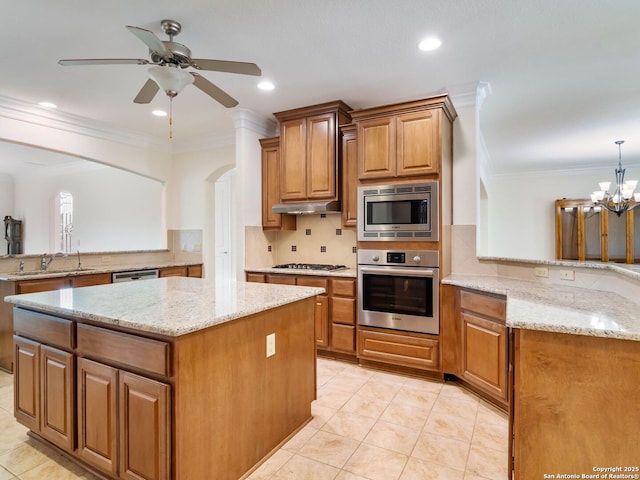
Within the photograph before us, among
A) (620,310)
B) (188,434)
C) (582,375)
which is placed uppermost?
(620,310)

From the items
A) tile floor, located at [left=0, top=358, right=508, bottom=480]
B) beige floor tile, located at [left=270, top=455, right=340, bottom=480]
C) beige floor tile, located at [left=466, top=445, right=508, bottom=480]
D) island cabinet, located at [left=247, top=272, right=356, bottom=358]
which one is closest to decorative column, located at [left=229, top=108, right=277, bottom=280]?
island cabinet, located at [left=247, top=272, right=356, bottom=358]

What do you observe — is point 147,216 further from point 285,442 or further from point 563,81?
point 563,81

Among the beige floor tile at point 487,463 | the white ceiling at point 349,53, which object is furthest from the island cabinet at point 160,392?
the white ceiling at point 349,53

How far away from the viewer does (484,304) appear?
8.57ft

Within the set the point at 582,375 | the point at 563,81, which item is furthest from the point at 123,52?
the point at 563,81

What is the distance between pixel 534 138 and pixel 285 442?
16.5 feet

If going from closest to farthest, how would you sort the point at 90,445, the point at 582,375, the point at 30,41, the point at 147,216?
the point at 582,375
the point at 90,445
the point at 30,41
the point at 147,216

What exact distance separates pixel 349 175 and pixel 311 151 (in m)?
0.50

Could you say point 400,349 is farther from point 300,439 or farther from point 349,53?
point 349,53

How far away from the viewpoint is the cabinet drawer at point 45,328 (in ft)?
5.95

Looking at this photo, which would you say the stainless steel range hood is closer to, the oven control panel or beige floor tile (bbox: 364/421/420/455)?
the oven control panel

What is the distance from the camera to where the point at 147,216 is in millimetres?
6332

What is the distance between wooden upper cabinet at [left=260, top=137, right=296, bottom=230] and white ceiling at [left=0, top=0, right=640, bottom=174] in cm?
38

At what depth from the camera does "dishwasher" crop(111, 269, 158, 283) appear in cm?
396
